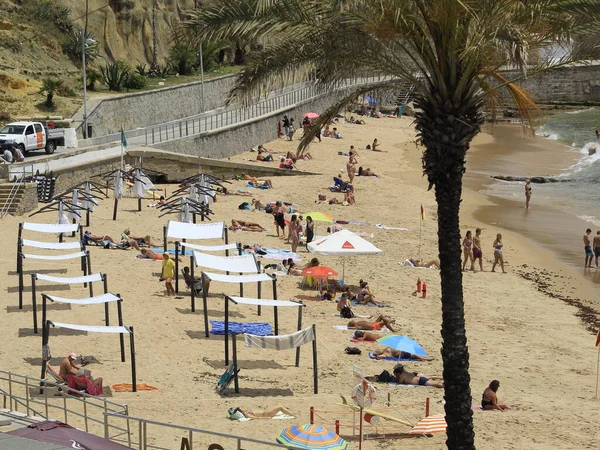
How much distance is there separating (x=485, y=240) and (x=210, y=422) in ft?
61.7

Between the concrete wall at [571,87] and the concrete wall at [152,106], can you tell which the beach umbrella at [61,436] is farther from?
the concrete wall at [571,87]

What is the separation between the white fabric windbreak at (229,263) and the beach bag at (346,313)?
2109 mm

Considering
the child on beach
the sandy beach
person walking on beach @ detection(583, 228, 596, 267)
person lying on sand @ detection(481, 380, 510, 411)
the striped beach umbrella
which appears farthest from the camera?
person walking on beach @ detection(583, 228, 596, 267)

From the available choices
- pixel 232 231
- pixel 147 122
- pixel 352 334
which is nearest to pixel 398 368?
pixel 352 334

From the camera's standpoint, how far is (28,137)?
1459 inches

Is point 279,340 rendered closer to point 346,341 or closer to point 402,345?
point 402,345

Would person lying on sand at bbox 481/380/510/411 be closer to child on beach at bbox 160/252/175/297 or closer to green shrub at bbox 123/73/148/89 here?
child on beach at bbox 160/252/175/297

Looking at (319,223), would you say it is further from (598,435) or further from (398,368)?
(598,435)

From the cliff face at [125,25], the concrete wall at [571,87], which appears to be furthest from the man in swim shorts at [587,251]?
the concrete wall at [571,87]

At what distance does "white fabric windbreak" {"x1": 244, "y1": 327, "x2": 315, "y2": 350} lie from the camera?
17.1 meters

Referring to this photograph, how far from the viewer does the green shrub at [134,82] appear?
4953cm

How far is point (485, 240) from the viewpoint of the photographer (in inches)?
1292

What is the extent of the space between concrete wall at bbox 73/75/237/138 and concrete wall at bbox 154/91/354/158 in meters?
1.74

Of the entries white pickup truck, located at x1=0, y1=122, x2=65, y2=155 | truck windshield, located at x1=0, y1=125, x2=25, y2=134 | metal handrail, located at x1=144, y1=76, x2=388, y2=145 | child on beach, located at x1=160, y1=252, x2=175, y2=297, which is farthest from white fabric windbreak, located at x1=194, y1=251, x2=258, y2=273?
metal handrail, located at x1=144, y1=76, x2=388, y2=145
